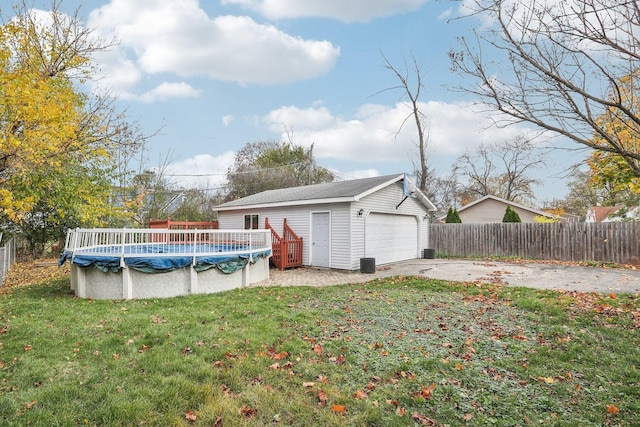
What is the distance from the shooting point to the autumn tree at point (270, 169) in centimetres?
2588

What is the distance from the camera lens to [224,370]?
11.5 ft

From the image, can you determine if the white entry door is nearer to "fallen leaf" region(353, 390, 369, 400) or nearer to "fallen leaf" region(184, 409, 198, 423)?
"fallen leaf" region(353, 390, 369, 400)

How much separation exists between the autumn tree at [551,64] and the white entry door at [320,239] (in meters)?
7.88

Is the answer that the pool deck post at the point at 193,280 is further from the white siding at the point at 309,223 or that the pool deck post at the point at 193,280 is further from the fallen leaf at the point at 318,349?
the white siding at the point at 309,223

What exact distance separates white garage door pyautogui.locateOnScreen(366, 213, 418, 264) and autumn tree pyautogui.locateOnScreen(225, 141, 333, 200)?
1192 centimetres

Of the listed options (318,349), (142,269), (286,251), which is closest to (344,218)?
(286,251)

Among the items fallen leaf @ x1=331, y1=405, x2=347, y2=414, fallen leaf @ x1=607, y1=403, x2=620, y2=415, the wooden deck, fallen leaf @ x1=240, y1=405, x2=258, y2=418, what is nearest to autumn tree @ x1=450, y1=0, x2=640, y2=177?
fallen leaf @ x1=607, y1=403, x2=620, y2=415

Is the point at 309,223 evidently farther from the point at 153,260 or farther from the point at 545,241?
the point at 545,241

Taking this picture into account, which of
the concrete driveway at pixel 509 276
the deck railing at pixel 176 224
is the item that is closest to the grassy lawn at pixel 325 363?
the concrete driveway at pixel 509 276

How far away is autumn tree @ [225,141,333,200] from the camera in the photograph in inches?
1019

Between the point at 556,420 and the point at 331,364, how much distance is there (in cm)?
210

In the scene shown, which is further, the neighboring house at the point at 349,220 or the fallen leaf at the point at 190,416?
the neighboring house at the point at 349,220

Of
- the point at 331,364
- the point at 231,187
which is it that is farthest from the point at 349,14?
the point at 231,187

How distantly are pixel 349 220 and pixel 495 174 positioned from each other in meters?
28.0
